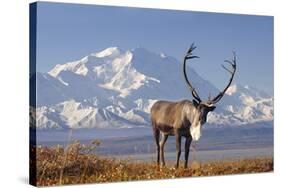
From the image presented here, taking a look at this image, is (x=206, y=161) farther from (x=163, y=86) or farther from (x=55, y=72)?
(x=55, y=72)

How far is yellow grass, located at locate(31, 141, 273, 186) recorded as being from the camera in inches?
411

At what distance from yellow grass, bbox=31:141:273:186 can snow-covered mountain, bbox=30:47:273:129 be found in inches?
12.4

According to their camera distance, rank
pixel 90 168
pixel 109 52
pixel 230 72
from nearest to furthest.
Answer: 1. pixel 90 168
2. pixel 109 52
3. pixel 230 72

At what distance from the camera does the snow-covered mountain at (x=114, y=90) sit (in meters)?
10.6

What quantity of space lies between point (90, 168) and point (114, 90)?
3.30 feet

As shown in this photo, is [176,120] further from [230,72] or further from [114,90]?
[230,72]

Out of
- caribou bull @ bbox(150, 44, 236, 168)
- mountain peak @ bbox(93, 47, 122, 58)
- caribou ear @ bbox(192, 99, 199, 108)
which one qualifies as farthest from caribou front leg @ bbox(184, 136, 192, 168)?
mountain peak @ bbox(93, 47, 122, 58)

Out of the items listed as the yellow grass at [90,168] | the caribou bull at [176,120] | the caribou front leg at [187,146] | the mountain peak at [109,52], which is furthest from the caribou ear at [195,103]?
the mountain peak at [109,52]

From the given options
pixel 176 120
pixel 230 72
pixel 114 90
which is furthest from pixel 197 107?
pixel 114 90

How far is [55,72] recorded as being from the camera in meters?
10.6

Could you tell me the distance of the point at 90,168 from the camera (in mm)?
10758

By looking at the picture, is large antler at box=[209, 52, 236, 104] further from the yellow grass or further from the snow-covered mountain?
the yellow grass

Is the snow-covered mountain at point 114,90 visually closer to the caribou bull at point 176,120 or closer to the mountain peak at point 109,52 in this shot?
the mountain peak at point 109,52

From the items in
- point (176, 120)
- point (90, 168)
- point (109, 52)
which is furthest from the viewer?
point (176, 120)
